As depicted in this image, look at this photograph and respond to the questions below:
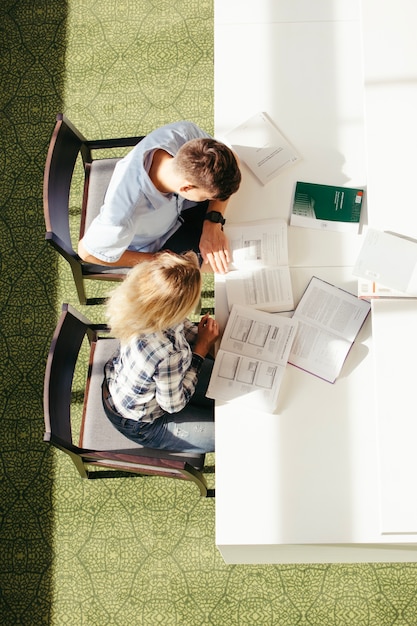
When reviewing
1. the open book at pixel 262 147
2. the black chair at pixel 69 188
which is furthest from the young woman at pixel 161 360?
the open book at pixel 262 147

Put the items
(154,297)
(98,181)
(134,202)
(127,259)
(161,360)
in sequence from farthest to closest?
(98,181)
(127,259)
(134,202)
(161,360)
(154,297)

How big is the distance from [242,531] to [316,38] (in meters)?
1.91

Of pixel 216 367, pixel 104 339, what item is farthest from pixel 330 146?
pixel 104 339

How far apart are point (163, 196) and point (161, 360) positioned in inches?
22.8

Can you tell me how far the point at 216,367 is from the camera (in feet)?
7.32

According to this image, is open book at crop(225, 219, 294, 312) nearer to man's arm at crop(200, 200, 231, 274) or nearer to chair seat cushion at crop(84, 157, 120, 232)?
man's arm at crop(200, 200, 231, 274)

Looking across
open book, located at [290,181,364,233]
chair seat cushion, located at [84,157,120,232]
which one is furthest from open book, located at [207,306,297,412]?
chair seat cushion, located at [84,157,120,232]

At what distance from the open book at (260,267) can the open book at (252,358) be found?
0.17ft

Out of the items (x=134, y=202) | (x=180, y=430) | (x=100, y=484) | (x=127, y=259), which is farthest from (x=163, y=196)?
(x=100, y=484)

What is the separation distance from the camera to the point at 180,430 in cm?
239

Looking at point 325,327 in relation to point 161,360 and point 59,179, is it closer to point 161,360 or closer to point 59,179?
point 161,360

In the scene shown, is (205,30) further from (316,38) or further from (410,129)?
(410,129)

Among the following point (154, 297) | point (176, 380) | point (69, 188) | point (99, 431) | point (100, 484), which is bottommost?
point (100, 484)

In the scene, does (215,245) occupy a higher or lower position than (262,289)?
higher
